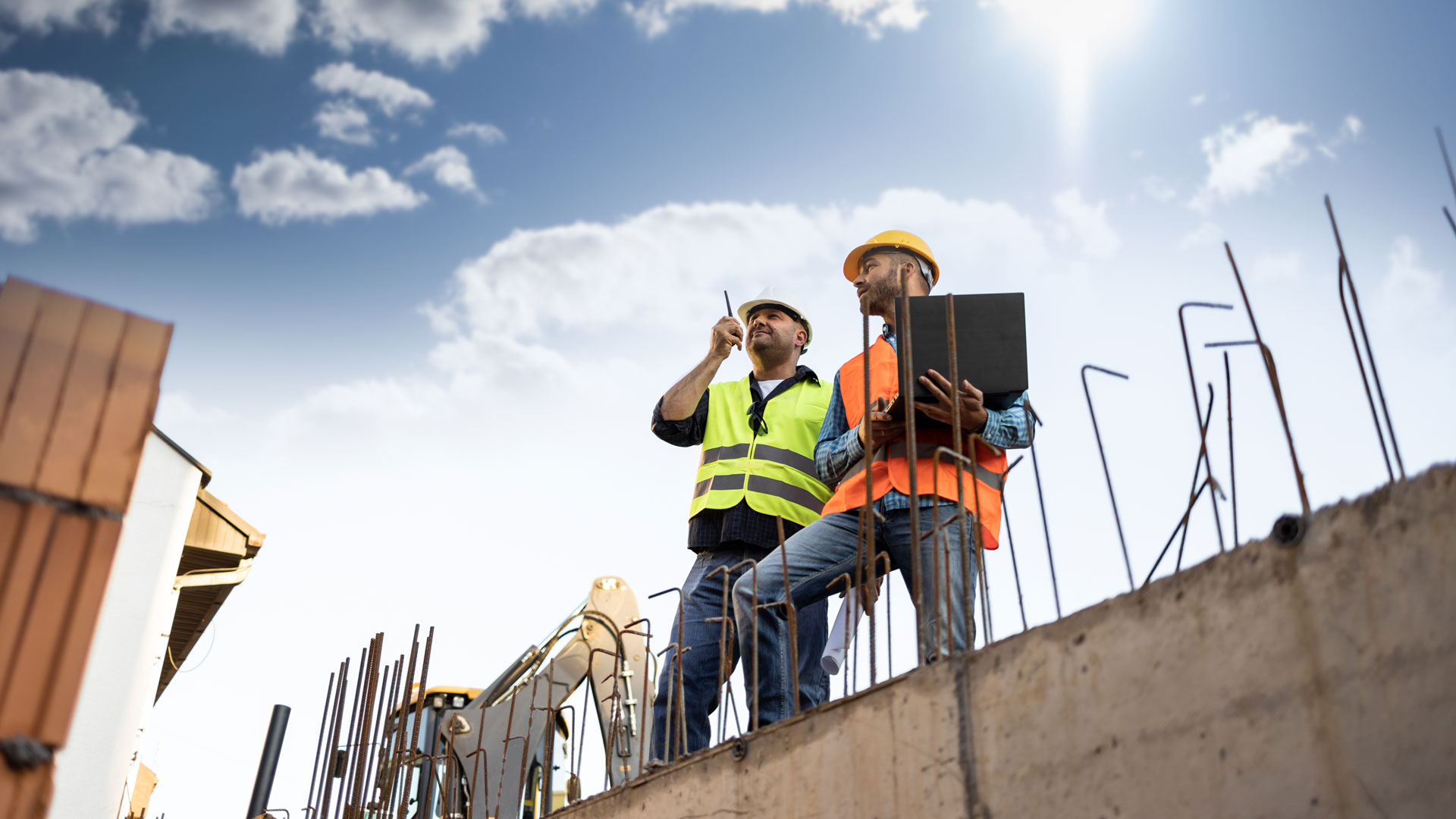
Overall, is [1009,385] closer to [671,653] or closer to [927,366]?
[927,366]

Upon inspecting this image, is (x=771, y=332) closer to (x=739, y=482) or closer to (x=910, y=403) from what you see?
(x=739, y=482)

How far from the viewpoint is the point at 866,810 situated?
10.6ft

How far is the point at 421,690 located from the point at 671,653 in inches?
109

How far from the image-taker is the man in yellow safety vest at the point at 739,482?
4.79m

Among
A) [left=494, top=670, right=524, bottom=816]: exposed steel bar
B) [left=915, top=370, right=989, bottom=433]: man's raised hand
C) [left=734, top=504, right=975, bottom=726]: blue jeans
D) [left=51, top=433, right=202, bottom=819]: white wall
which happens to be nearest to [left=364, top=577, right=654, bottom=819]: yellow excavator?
[left=494, top=670, right=524, bottom=816]: exposed steel bar

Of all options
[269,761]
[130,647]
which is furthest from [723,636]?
[269,761]

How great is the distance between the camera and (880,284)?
510cm

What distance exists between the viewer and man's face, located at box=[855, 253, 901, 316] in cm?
508

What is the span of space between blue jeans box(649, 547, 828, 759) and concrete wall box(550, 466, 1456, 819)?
4.54 feet

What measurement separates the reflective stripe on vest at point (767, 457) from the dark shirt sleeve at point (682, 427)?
0.17 ft

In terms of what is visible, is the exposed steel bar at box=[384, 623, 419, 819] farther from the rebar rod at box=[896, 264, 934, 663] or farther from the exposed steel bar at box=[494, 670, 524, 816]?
the rebar rod at box=[896, 264, 934, 663]

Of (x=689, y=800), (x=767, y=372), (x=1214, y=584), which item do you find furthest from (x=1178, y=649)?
(x=767, y=372)

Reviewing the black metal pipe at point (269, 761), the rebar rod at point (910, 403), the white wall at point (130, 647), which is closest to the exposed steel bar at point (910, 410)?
the rebar rod at point (910, 403)

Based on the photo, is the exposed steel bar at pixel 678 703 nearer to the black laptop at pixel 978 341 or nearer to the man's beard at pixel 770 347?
the black laptop at pixel 978 341
